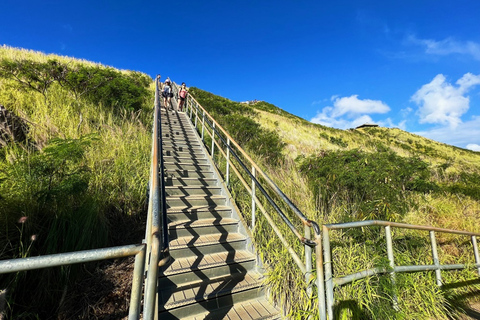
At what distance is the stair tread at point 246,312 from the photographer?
263 cm

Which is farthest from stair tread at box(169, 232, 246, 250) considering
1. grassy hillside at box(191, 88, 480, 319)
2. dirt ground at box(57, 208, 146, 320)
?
dirt ground at box(57, 208, 146, 320)

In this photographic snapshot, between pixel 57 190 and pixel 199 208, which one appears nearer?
pixel 57 190

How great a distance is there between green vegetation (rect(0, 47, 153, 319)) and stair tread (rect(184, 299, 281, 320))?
178 centimetres

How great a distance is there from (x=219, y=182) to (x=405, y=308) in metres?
3.94

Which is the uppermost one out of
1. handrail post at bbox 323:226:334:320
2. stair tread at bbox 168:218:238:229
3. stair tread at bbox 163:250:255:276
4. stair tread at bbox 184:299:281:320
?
stair tread at bbox 168:218:238:229

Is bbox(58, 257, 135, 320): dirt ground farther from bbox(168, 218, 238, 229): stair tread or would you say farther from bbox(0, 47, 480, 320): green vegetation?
bbox(168, 218, 238, 229): stair tread

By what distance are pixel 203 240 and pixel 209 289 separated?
87 cm

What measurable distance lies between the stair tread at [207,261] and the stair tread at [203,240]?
18 centimetres

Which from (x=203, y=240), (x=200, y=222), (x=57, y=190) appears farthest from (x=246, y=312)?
(x=57, y=190)

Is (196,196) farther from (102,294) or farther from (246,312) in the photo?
(246,312)

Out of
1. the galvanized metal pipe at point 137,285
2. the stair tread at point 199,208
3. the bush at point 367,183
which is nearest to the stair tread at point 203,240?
the stair tread at point 199,208

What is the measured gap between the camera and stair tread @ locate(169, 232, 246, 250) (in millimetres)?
3373

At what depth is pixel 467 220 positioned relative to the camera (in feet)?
15.8

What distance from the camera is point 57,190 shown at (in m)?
3.23
